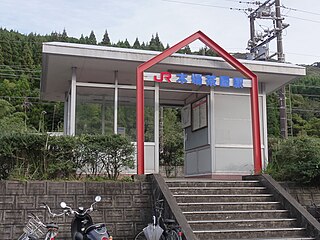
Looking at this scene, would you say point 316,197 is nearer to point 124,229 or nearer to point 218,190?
point 218,190

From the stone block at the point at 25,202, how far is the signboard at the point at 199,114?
5609mm

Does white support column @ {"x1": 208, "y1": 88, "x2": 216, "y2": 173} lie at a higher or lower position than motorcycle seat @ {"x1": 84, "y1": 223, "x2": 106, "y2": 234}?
higher

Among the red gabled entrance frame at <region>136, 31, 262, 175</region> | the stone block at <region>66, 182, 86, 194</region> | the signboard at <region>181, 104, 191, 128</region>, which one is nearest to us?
the stone block at <region>66, 182, 86, 194</region>

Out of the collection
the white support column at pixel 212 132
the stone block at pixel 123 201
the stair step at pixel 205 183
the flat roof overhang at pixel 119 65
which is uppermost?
the flat roof overhang at pixel 119 65

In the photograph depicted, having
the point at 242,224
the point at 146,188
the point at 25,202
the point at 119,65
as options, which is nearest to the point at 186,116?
the point at 119,65

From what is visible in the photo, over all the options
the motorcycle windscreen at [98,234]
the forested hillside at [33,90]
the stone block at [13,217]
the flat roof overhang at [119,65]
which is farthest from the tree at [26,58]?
the motorcycle windscreen at [98,234]

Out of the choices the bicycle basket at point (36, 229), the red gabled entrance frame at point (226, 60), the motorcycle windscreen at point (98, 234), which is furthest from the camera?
the red gabled entrance frame at point (226, 60)

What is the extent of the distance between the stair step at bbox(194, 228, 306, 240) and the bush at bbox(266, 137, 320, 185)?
1809 mm

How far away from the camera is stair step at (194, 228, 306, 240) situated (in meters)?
7.23

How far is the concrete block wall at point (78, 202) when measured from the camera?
748 centimetres

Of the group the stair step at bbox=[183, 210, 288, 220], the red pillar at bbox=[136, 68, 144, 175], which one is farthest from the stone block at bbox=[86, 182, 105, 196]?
the stair step at bbox=[183, 210, 288, 220]

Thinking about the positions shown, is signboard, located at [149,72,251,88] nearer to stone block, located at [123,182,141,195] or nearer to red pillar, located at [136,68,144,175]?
red pillar, located at [136,68,144,175]

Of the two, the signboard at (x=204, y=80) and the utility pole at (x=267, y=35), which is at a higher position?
the utility pole at (x=267, y=35)

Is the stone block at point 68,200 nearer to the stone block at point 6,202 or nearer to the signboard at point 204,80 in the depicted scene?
the stone block at point 6,202
